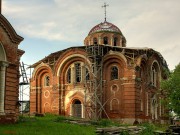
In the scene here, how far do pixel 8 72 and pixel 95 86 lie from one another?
1444cm

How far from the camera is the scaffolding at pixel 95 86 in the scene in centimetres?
3484

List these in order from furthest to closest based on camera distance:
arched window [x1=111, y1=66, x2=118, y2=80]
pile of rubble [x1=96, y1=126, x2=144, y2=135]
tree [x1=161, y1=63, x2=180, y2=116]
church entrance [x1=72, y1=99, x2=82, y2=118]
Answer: church entrance [x1=72, y1=99, x2=82, y2=118] < arched window [x1=111, y1=66, x2=118, y2=80] < tree [x1=161, y1=63, x2=180, y2=116] < pile of rubble [x1=96, y1=126, x2=144, y2=135]

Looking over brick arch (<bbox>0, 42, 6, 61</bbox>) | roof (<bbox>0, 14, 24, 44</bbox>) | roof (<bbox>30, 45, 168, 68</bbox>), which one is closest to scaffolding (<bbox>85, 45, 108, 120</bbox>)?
roof (<bbox>30, 45, 168, 68</bbox>)

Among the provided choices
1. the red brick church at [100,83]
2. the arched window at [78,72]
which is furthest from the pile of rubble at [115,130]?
the arched window at [78,72]

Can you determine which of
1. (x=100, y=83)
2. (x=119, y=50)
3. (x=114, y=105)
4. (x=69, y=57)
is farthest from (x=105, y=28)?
(x=114, y=105)

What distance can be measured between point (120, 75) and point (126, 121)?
177 inches

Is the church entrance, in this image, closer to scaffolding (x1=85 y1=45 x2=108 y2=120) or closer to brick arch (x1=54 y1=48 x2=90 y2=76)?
scaffolding (x1=85 y1=45 x2=108 y2=120)

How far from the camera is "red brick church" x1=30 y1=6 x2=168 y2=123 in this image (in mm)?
34438

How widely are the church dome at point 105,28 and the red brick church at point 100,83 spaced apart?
28.9 feet

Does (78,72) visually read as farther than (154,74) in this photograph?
No

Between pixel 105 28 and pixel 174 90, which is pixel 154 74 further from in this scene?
pixel 174 90

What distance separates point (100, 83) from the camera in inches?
1395

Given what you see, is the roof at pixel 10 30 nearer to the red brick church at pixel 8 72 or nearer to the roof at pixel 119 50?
the red brick church at pixel 8 72

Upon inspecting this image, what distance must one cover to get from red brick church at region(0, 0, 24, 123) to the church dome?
84.2 feet
